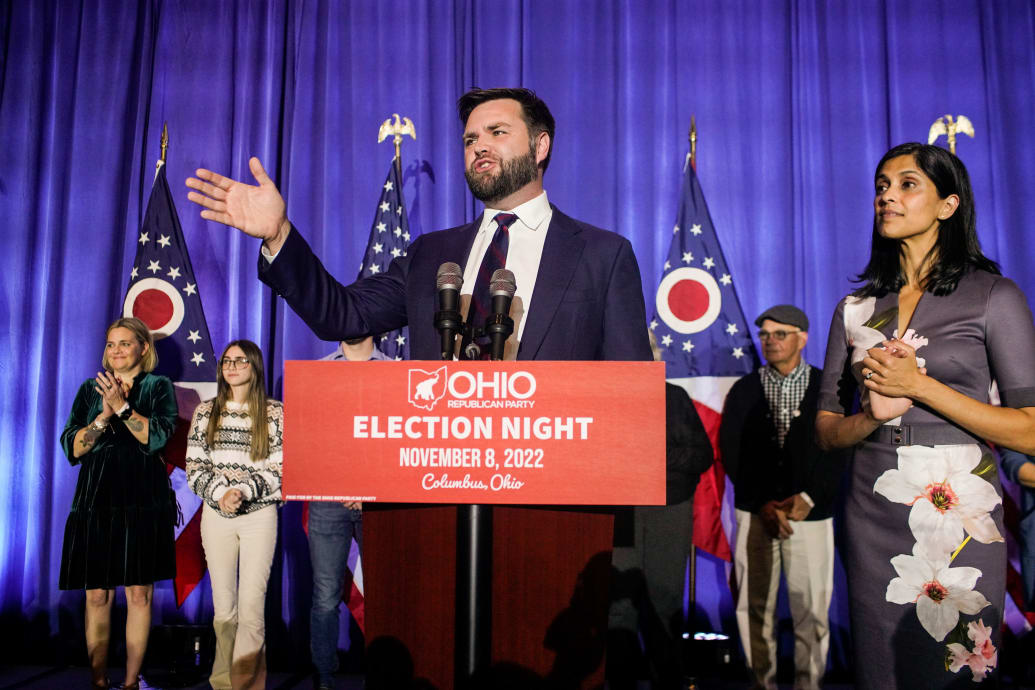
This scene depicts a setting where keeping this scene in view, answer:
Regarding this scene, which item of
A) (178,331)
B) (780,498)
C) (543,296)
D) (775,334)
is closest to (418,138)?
(178,331)

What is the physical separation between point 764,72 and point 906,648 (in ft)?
13.2

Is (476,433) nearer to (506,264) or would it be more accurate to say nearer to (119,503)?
(506,264)

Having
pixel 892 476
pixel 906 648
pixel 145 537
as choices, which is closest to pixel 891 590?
pixel 906 648

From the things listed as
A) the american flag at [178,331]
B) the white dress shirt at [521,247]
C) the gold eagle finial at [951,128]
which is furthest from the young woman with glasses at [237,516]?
the gold eagle finial at [951,128]

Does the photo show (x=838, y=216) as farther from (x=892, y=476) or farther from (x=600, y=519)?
(x=600, y=519)

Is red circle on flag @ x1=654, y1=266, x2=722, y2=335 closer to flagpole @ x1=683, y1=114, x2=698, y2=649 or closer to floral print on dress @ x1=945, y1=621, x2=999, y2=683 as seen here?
flagpole @ x1=683, y1=114, x2=698, y2=649

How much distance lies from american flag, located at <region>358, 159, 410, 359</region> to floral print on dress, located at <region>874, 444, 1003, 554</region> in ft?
10.5

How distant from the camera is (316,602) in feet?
12.5

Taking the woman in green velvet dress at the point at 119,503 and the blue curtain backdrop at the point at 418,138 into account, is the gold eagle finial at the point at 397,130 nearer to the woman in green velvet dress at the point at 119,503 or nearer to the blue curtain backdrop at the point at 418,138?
the blue curtain backdrop at the point at 418,138

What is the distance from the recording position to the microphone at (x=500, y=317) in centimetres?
133

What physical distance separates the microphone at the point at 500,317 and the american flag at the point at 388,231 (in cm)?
310

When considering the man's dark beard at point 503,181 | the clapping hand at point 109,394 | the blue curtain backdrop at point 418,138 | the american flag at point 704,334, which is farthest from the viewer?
the blue curtain backdrop at point 418,138

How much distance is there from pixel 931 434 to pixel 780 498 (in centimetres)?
241

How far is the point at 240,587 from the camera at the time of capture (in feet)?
12.0
